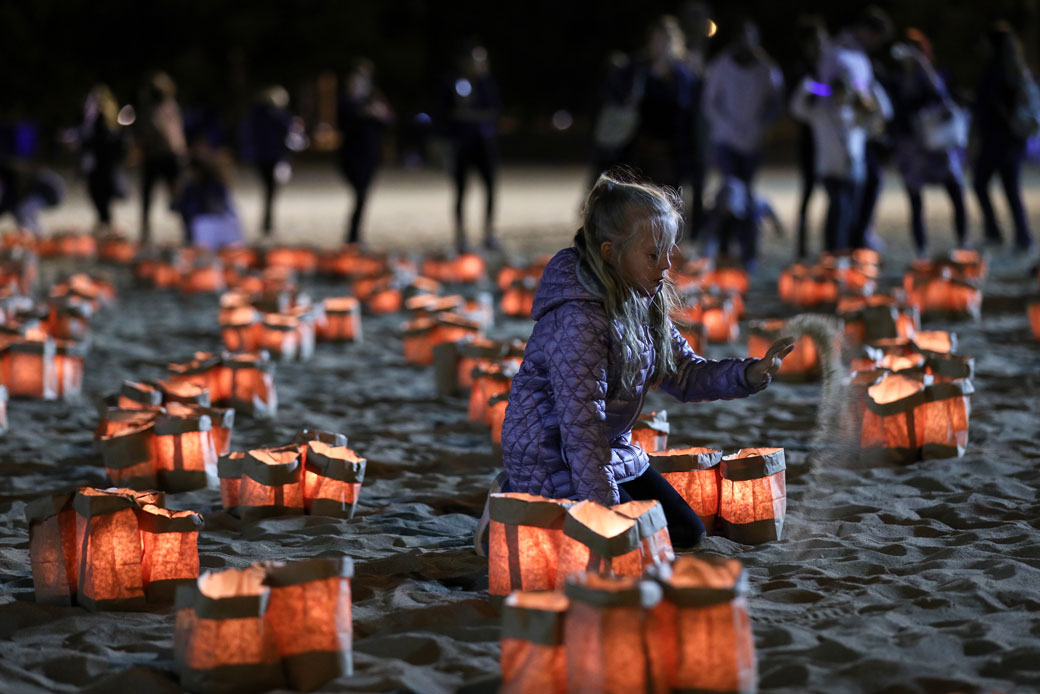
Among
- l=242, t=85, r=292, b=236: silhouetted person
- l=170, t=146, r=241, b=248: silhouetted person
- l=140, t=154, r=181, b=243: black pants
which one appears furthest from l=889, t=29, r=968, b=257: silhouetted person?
l=140, t=154, r=181, b=243: black pants

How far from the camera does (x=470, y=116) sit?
12.3m

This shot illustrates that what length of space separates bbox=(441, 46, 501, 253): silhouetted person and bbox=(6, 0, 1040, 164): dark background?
22.7 metres

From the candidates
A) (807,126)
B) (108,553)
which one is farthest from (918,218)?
(108,553)

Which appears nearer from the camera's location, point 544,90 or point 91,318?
point 91,318

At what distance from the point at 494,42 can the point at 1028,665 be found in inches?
1439

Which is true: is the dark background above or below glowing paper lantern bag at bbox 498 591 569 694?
above

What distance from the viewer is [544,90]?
39.3 meters

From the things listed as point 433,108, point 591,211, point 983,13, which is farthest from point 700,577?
point 983,13

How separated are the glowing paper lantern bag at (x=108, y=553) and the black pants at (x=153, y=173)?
36.0ft

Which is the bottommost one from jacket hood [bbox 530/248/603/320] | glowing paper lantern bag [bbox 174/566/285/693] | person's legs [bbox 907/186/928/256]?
glowing paper lantern bag [bbox 174/566/285/693]

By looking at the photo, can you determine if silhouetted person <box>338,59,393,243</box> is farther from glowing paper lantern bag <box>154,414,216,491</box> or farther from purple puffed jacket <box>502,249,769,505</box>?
purple puffed jacket <box>502,249,769,505</box>

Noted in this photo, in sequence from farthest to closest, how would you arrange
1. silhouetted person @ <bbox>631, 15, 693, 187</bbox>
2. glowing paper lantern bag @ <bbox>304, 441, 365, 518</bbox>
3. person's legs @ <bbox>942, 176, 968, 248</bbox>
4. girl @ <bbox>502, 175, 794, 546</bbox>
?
1. person's legs @ <bbox>942, 176, 968, 248</bbox>
2. silhouetted person @ <bbox>631, 15, 693, 187</bbox>
3. glowing paper lantern bag @ <bbox>304, 441, 365, 518</bbox>
4. girl @ <bbox>502, 175, 794, 546</bbox>

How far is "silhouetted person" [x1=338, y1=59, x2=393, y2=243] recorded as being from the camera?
1318 cm

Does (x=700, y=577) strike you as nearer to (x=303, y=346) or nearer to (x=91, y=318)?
(x=303, y=346)
